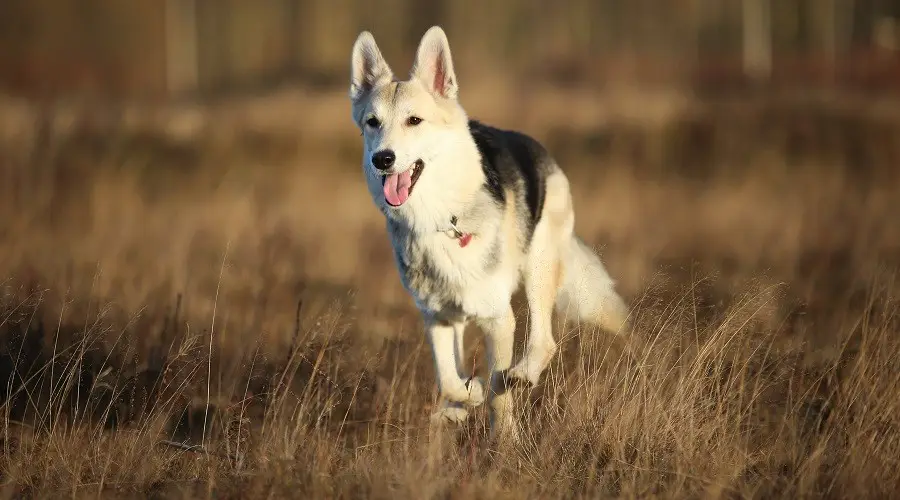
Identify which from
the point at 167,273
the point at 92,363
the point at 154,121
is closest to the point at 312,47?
the point at 154,121

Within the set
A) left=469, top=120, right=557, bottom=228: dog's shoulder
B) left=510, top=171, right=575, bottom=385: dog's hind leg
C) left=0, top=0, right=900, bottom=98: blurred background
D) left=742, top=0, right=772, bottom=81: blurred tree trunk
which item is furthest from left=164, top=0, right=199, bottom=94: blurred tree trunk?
left=510, top=171, right=575, bottom=385: dog's hind leg

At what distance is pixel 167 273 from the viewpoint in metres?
7.59

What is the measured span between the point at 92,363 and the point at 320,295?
9.26ft

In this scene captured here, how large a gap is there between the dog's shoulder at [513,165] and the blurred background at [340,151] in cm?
84

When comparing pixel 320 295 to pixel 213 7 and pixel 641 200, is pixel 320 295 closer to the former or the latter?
pixel 641 200

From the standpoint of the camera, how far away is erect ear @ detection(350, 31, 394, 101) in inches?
A: 193

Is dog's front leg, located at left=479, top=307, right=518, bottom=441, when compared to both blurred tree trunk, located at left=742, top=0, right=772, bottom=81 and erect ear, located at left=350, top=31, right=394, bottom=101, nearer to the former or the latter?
erect ear, located at left=350, top=31, right=394, bottom=101

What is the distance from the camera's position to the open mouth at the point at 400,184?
178 inches

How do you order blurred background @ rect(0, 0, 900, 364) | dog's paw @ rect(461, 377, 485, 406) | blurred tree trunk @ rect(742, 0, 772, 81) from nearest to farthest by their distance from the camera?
1. dog's paw @ rect(461, 377, 485, 406)
2. blurred background @ rect(0, 0, 900, 364)
3. blurred tree trunk @ rect(742, 0, 772, 81)

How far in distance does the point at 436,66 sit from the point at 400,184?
721mm

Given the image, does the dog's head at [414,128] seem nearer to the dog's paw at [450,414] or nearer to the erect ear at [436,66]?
the erect ear at [436,66]

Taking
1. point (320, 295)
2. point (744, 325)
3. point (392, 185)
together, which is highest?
point (392, 185)

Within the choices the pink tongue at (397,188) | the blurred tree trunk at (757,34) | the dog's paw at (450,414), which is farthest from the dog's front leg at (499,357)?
the blurred tree trunk at (757,34)

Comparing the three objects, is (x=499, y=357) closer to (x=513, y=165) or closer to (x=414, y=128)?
(x=513, y=165)
